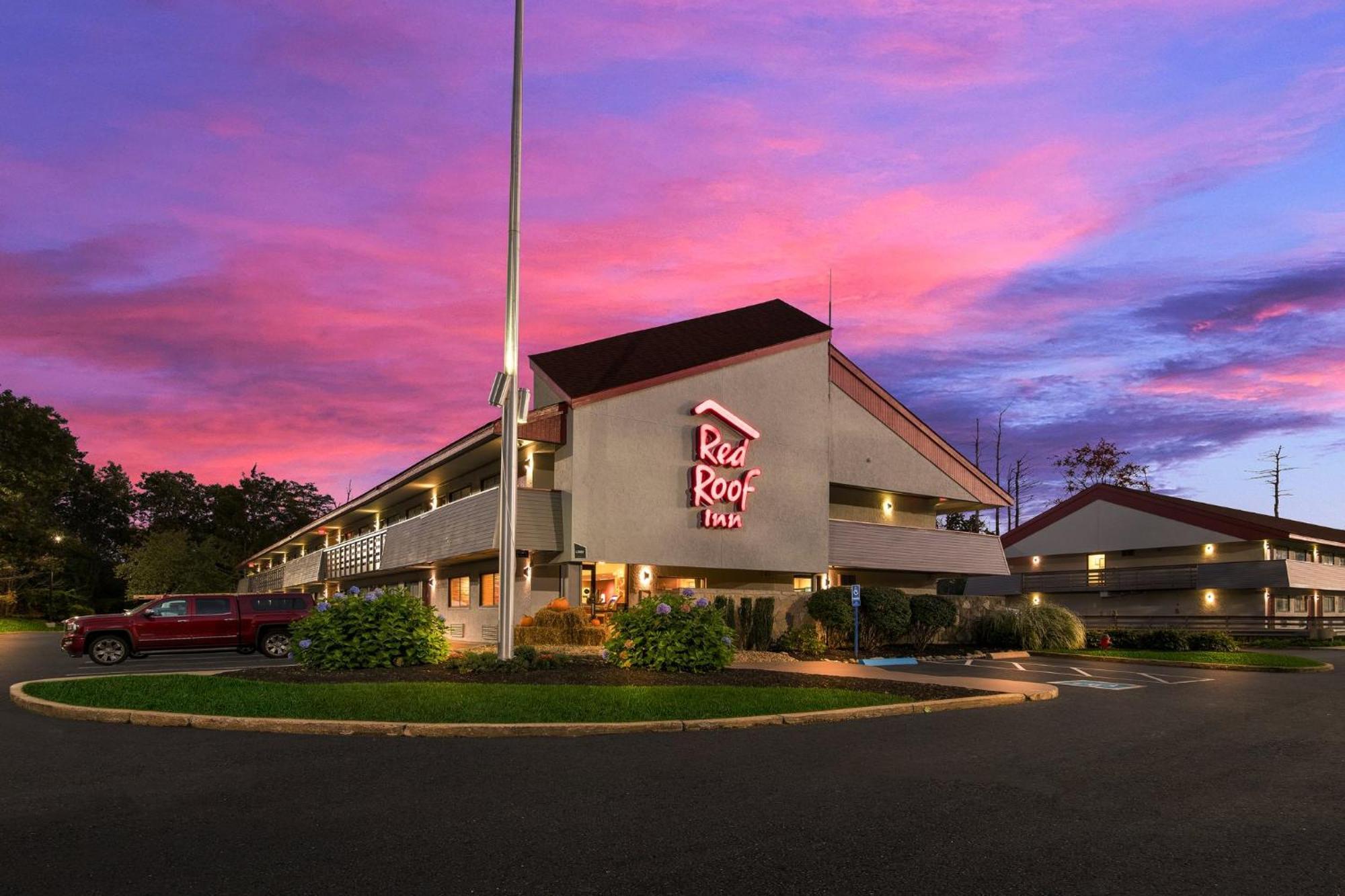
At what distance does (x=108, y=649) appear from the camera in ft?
83.5

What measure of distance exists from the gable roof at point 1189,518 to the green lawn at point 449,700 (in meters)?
43.5

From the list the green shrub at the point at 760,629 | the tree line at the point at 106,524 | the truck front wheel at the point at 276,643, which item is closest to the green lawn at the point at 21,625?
the tree line at the point at 106,524

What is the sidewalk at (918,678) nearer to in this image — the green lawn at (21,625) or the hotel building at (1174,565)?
the hotel building at (1174,565)

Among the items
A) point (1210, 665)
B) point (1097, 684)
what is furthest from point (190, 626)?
point (1210, 665)

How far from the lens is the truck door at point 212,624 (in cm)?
2638

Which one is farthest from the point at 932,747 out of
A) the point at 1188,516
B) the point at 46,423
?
the point at 46,423

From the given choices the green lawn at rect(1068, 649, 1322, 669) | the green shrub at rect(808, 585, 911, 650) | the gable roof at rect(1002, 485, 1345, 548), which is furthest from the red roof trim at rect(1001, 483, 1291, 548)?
the green shrub at rect(808, 585, 911, 650)

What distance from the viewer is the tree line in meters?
69.6

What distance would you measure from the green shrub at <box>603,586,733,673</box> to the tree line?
60.0 m

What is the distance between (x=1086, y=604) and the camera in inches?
2317

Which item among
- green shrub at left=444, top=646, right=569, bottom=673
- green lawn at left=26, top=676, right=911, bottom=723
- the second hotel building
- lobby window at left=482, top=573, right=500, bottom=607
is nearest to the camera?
green lawn at left=26, top=676, right=911, bottom=723

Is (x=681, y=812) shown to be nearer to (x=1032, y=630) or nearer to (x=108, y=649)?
(x=108, y=649)

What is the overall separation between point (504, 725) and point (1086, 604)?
177ft

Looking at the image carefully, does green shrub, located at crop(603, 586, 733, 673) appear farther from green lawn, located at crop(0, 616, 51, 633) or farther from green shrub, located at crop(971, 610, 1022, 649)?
green lawn, located at crop(0, 616, 51, 633)
